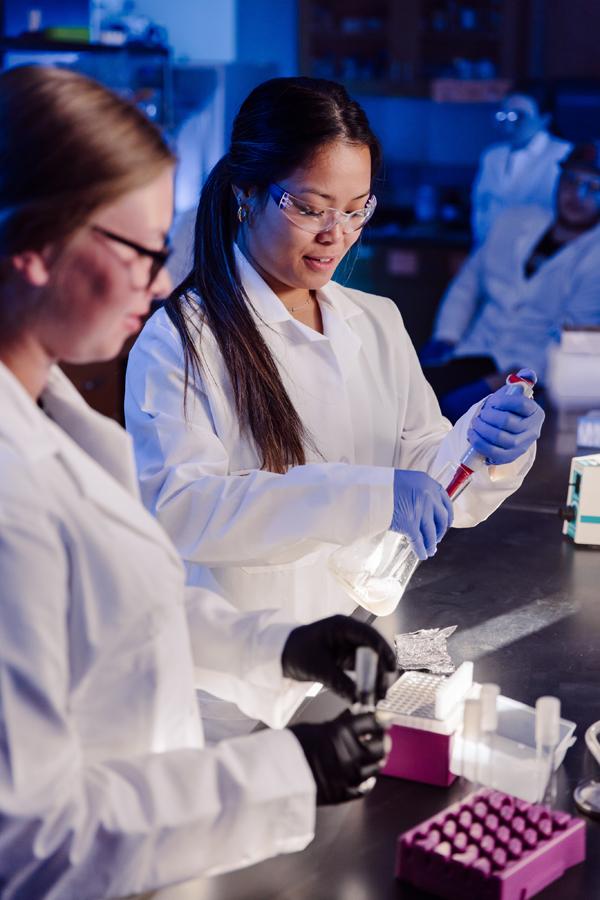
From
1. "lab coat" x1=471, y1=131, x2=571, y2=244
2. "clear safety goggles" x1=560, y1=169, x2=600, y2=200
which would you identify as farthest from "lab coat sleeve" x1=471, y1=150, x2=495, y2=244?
"clear safety goggles" x1=560, y1=169, x2=600, y2=200

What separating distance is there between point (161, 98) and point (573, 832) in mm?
4787

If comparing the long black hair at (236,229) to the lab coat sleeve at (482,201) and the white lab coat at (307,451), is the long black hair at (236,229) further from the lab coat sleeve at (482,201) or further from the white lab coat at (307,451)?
the lab coat sleeve at (482,201)

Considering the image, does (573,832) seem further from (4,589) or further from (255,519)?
(255,519)

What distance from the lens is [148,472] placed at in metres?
1.74

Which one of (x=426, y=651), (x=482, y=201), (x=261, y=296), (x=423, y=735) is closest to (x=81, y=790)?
(x=423, y=735)

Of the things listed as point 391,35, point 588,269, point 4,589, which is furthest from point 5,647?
point 391,35

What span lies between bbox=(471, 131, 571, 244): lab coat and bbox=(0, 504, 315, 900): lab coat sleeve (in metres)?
4.98

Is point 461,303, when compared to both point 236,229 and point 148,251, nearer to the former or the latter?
point 236,229

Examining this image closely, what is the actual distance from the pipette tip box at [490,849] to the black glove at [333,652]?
162 millimetres

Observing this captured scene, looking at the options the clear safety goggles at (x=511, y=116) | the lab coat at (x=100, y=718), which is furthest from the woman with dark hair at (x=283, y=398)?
Result: the clear safety goggles at (x=511, y=116)

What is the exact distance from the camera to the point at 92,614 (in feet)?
3.09

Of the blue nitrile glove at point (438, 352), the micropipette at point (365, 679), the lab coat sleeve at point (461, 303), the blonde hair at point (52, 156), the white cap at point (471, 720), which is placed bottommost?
the blue nitrile glove at point (438, 352)

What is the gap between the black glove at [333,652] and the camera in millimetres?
1173

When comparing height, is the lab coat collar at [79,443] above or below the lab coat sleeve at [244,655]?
above
